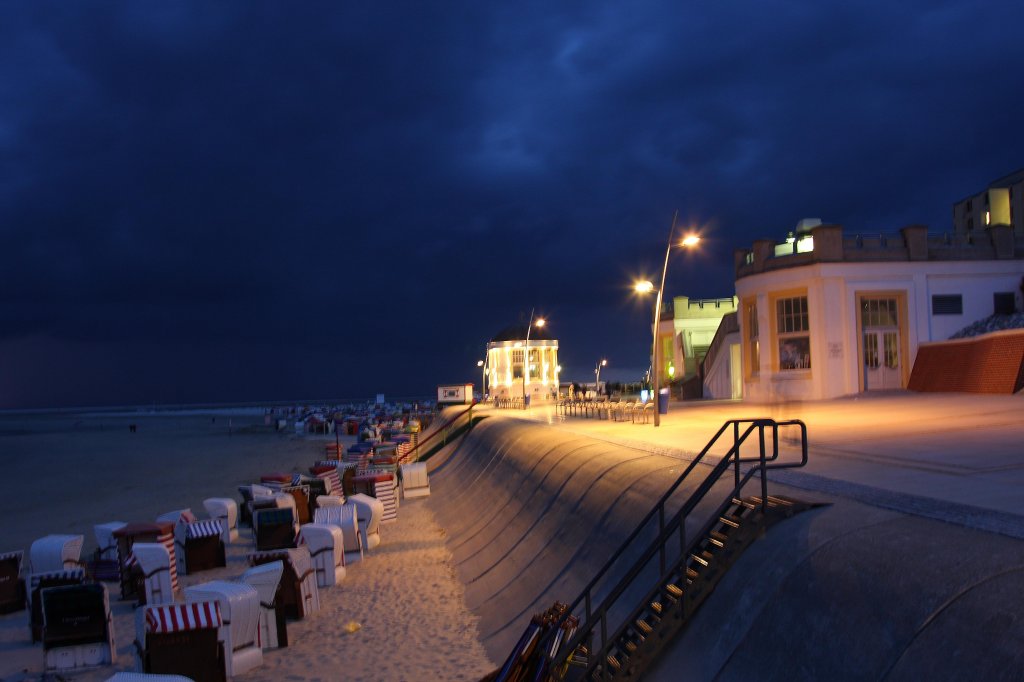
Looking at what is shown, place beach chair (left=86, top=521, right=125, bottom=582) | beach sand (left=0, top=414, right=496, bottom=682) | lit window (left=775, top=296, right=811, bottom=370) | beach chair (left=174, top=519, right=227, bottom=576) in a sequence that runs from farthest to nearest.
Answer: lit window (left=775, top=296, right=811, bottom=370) → beach chair (left=174, top=519, right=227, bottom=576) → beach chair (left=86, top=521, right=125, bottom=582) → beach sand (left=0, top=414, right=496, bottom=682)

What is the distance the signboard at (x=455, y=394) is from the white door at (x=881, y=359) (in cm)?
2558

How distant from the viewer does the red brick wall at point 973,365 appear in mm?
23219

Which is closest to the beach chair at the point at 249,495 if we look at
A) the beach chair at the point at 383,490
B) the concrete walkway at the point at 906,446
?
the beach chair at the point at 383,490

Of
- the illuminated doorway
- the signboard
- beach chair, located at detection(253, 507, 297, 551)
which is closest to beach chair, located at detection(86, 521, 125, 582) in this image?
beach chair, located at detection(253, 507, 297, 551)

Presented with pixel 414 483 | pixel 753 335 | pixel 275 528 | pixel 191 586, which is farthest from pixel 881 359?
pixel 191 586

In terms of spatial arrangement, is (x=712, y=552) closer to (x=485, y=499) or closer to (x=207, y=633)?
(x=207, y=633)

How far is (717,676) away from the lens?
6953mm

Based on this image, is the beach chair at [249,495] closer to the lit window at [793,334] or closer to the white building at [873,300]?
the white building at [873,300]

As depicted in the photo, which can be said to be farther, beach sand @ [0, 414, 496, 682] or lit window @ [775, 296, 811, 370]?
lit window @ [775, 296, 811, 370]

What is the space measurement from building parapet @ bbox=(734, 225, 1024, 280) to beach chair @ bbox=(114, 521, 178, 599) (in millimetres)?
24848

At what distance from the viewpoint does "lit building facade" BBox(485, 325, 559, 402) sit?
5375cm

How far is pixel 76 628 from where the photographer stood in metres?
11.4

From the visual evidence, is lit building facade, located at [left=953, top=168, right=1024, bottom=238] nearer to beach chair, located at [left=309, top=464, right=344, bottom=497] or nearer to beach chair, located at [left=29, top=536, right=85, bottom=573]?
beach chair, located at [left=309, top=464, right=344, bottom=497]

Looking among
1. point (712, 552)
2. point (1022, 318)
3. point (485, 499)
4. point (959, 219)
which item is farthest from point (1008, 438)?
point (959, 219)
